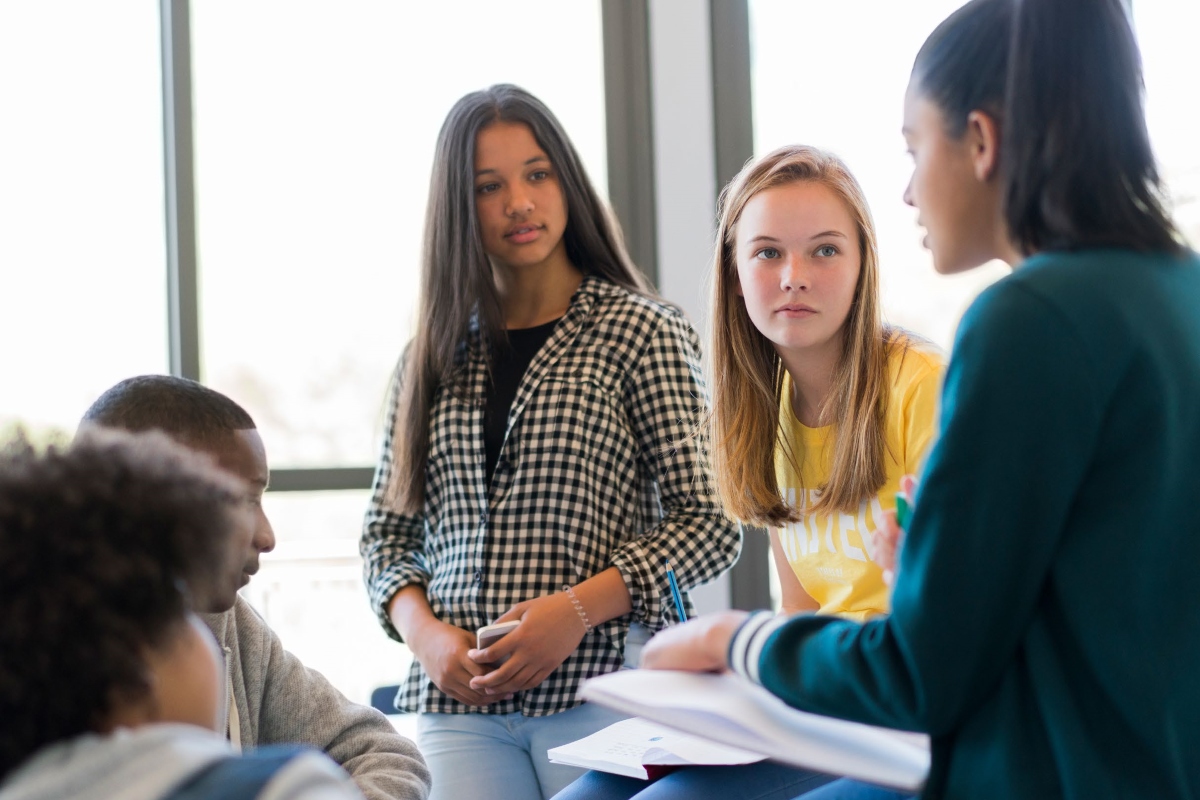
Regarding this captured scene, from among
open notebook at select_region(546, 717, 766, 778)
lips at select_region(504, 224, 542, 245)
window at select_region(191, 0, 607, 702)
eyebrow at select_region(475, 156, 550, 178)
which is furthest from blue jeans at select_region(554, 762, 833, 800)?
window at select_region(191, 0, 607, 702)

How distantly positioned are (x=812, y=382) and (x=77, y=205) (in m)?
2.12

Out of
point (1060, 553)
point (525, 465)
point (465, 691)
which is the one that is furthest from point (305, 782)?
point (525, 465)

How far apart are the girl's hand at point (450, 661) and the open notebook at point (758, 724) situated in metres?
0.77

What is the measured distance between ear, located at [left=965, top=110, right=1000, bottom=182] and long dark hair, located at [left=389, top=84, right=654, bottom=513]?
1166mm

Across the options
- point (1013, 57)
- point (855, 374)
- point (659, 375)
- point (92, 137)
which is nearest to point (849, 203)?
point (855, 374)

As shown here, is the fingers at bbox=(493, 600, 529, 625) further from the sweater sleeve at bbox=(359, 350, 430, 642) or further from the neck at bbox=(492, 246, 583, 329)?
the neck at bbox=(492, 246, 583, 329)

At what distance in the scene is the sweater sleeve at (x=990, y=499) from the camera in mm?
785

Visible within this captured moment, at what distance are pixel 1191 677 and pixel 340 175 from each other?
259 centimetres

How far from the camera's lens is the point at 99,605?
2.21 ft

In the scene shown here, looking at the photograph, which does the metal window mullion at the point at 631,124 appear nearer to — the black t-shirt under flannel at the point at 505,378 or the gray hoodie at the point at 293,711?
the black t-shirt under flannel at the point at 505,378

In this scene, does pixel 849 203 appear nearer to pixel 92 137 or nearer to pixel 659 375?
pixel 659 375

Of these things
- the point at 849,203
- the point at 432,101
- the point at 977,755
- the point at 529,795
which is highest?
the point at 432,101

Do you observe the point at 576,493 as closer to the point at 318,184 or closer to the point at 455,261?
the point at 455,261

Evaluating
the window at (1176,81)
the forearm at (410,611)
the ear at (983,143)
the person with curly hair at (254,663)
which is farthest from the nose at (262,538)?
the window at (1176,81)
